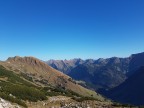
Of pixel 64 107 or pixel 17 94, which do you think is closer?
Answer: pixel 64 107

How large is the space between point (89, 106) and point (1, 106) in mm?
26877

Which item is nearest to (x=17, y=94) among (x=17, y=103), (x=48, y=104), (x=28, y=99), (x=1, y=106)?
(x=28, y=99)

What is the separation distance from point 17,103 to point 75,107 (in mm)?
14971

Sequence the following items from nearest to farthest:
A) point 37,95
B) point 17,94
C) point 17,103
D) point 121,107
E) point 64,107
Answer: point 17,103 → point 64,107 → point 121,107 → point 17,94 → point 37,95

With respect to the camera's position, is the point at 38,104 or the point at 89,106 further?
the point at 38,104

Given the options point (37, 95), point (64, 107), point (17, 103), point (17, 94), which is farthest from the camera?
point (37, 95)

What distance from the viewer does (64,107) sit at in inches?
2739

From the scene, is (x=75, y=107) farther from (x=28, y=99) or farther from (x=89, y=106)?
(x=28, y=99)

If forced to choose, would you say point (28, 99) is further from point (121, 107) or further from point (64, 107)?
point (121, 107)

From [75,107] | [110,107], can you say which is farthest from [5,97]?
[110,107]

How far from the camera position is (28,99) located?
77812 millimetres

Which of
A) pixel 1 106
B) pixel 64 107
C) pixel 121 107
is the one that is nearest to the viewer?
pixel 1 106

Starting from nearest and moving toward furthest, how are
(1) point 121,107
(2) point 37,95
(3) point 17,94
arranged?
1. (1) point 121,107
2. (3) point 17,94
3. (2) point 37,95

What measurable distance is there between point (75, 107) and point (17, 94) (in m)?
21.9
